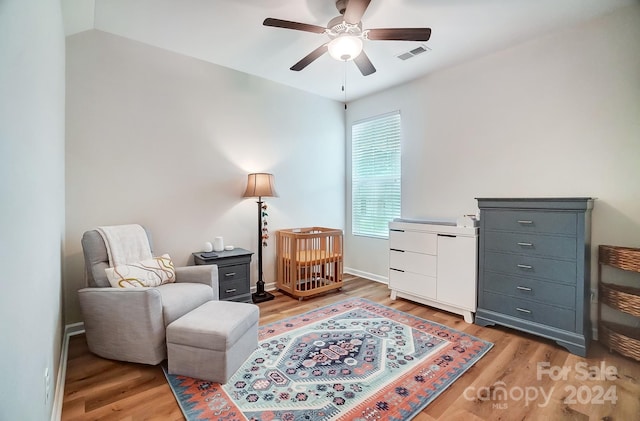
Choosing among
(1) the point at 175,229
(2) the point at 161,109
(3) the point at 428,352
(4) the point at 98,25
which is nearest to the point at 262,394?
(3) the point at 428,352

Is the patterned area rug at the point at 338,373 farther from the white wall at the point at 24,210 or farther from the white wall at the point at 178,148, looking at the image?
the white wall at the point at 178,148

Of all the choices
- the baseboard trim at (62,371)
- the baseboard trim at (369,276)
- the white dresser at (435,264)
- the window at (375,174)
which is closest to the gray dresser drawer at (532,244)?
the white dresser at (435,264)

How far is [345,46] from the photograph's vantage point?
2146 mm

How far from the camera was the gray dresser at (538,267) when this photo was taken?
225 cm

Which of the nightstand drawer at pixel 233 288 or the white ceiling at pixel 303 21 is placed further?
the nightstand drawer at pixel 233 288

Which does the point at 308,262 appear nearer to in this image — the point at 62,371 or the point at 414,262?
the point at 414,262

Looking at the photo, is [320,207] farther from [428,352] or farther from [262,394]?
[262,394]

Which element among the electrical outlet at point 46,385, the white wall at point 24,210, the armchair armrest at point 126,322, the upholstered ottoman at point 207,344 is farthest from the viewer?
the armchair armrest at point 126,322

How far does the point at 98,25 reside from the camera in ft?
8.36

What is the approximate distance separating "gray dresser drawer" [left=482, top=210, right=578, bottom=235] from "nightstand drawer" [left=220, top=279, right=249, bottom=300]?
251 cm

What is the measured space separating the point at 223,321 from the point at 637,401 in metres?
2.57

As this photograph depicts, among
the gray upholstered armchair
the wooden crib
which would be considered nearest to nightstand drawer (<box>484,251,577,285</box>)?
the wooden crib

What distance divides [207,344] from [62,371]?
3.25ft

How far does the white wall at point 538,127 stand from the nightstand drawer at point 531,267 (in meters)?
0.45
